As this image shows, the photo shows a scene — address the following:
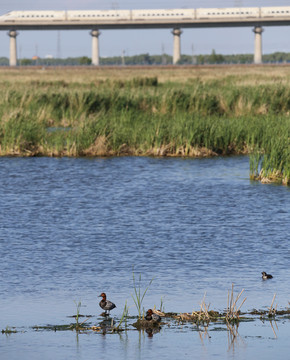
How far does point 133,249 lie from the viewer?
40.0 ft

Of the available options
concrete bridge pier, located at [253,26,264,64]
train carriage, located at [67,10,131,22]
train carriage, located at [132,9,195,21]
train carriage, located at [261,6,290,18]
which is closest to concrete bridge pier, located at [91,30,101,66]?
train carriage, located at [67,10,131,22]

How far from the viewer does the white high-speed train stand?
150375mm

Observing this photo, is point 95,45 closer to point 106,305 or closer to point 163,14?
point 163,14

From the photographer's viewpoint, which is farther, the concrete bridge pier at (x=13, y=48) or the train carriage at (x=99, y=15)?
the train carriage at (x=99, y=15)

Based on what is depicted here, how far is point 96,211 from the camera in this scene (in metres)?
16.0

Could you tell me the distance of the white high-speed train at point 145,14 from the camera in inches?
5920

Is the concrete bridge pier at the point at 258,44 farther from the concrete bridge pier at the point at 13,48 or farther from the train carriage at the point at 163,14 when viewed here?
the concrete bridge pier at the point at 13,48

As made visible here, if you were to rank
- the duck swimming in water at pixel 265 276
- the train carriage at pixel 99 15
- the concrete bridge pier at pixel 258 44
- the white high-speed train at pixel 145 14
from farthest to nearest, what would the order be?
the train carriage at pixel 99 15, the white high-speed train at pixel 145 14, the concrete bridge pier at pixel 258 44, the duck swimming in water at pixel 265 276

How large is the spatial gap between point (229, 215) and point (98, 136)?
10.2m

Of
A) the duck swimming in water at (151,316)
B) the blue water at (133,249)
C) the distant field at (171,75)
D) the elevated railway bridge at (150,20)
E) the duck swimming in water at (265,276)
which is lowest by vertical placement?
the blue water at (133,249)

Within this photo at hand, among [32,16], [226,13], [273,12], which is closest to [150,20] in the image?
[226,13]

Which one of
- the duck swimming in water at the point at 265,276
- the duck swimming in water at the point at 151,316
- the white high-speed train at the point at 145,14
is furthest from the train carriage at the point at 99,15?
the duck swimming in water at the point at 151,316

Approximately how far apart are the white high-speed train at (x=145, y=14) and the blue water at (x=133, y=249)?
12917cm

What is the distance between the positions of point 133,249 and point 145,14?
14723 centimetres
